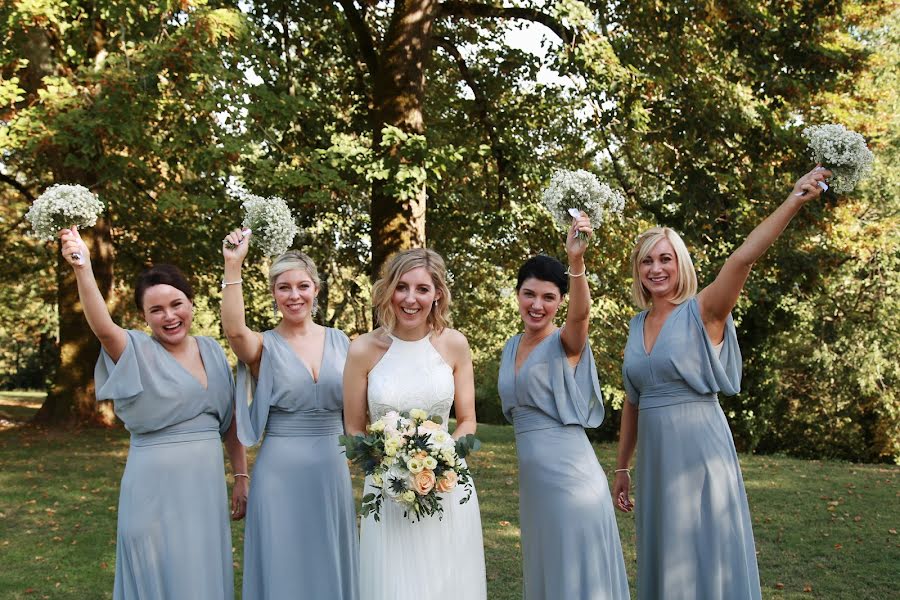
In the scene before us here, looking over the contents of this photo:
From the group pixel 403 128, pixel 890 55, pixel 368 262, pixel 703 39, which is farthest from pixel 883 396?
pixel 403 128

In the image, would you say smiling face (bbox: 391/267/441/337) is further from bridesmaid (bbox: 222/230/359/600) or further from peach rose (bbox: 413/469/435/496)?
peach rose (bbox: 413/469/435/496)

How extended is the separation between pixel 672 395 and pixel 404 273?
1783 mm

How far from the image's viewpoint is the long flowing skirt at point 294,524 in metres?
4.89

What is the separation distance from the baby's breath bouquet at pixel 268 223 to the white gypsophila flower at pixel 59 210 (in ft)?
2.75

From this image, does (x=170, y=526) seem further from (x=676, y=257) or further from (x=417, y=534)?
(x=676, y=257)

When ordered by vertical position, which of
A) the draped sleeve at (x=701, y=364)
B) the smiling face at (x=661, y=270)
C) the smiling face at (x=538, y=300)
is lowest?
the draped sleeve at (x=701, y=364)

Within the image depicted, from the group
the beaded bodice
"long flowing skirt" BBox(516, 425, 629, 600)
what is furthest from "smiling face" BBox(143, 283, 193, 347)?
"long flowing skirt" BBox(516, 425, 629, 600)

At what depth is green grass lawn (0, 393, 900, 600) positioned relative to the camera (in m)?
8.18

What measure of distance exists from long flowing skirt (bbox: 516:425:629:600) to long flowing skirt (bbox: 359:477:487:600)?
0.44 m

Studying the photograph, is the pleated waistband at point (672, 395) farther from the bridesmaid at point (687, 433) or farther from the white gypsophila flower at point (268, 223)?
the white gypsophila flower at point (268, 223)

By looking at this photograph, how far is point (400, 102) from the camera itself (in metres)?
12.8

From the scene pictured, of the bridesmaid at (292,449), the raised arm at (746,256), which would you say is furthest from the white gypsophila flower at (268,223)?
the raised arm at (746,256)

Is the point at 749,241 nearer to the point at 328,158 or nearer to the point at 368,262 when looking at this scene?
the point at 328,158

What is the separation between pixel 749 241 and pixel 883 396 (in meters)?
18.5
